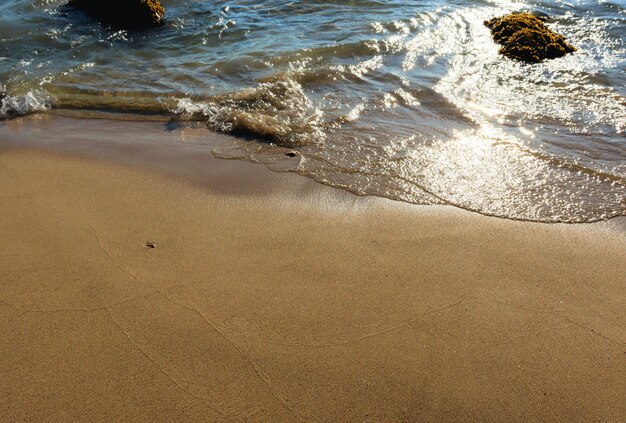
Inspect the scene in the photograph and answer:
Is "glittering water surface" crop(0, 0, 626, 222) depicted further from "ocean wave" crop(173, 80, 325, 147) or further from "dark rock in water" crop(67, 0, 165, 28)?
"dark rock in water" crop(67, 0, 165, 28)

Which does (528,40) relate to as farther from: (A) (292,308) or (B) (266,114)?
(A) (292,308)

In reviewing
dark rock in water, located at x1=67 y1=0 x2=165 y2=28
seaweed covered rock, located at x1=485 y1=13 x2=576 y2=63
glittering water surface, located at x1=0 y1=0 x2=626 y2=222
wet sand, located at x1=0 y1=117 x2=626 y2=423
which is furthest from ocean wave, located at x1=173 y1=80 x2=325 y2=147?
dark rock in water, located at x1=67 y1=0 x2=165 y2=28

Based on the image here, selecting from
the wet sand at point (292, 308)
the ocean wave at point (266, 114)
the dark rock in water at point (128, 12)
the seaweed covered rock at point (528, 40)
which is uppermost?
the dark rock in water at point (128, 12)

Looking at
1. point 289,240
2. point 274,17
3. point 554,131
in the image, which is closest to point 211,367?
point 289,240

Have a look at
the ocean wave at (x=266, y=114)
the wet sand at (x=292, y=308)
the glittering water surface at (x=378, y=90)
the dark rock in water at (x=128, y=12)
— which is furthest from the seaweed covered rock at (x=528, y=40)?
the dark rock in water at (x=128, y=12)

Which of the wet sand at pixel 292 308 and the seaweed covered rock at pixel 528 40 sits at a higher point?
the seaweed covered rock at pixel 528 40

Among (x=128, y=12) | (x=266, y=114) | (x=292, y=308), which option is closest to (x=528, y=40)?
(x=266, y=114)

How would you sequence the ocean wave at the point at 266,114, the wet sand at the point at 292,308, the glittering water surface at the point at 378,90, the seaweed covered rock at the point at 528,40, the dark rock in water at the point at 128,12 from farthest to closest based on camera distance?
the dark rock in water at the point at 128,12 < the seaweed covered rock at the point at 528,40 < the ocean wave at the point at 266,114 < the glittering water surface at the point at 378,90 < the wet sand at the point at 292,308

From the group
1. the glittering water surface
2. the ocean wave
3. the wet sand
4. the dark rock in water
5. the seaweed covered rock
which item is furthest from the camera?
the dark rock in water

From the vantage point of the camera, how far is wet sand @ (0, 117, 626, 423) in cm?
220

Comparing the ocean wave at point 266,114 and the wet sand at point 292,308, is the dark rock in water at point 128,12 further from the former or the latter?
the wet sand at point 292,308

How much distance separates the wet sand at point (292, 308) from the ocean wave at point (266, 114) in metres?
0.97

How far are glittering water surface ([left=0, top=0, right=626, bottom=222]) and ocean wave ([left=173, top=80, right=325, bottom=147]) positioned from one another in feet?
0.08

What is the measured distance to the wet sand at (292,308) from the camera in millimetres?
2197
